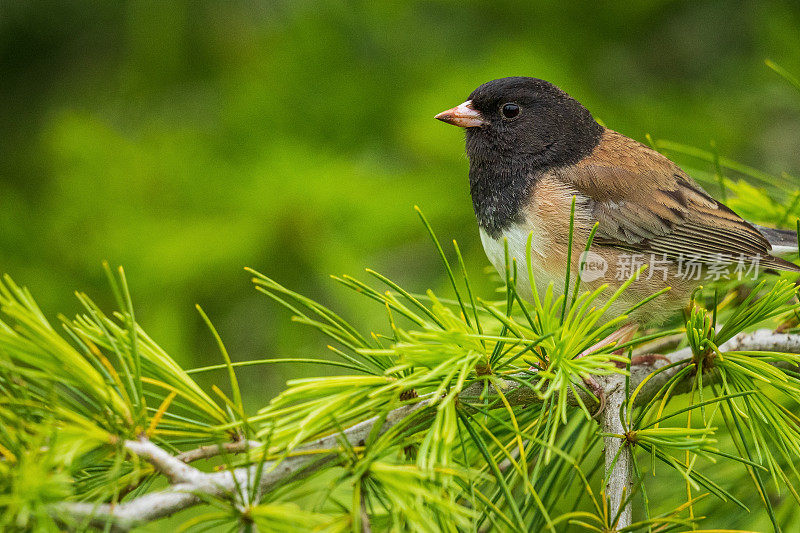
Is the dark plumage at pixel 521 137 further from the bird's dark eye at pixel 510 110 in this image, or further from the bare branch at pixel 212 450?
the bare branch at pixel 212 450

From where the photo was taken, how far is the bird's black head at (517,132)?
1.89m

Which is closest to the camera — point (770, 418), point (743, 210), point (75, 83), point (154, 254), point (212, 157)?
point (770, 418)

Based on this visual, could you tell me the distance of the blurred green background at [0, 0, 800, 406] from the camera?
2.50 metres

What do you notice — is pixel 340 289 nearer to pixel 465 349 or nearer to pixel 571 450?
pixel 571 450

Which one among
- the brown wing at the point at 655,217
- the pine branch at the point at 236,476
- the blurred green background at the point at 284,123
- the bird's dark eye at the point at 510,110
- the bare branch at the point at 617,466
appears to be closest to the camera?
the pine branch at the point at 236,476

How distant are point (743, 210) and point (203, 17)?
8.93 feet

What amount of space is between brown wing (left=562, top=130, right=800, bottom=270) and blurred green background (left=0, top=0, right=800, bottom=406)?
0.79m

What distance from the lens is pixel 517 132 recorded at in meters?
1.92

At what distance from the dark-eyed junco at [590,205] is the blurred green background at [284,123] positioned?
698mm

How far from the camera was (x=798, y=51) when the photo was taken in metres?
2.66

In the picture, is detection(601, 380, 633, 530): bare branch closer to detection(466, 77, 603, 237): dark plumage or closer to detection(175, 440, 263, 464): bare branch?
detection(175, 440, 263, 464): bare branch

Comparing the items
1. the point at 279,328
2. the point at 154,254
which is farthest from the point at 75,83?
the point at 279,328

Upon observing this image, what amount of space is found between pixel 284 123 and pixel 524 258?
5.10ft

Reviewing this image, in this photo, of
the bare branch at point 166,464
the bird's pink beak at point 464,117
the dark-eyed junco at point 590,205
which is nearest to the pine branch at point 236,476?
the bare branch at point 166,464
